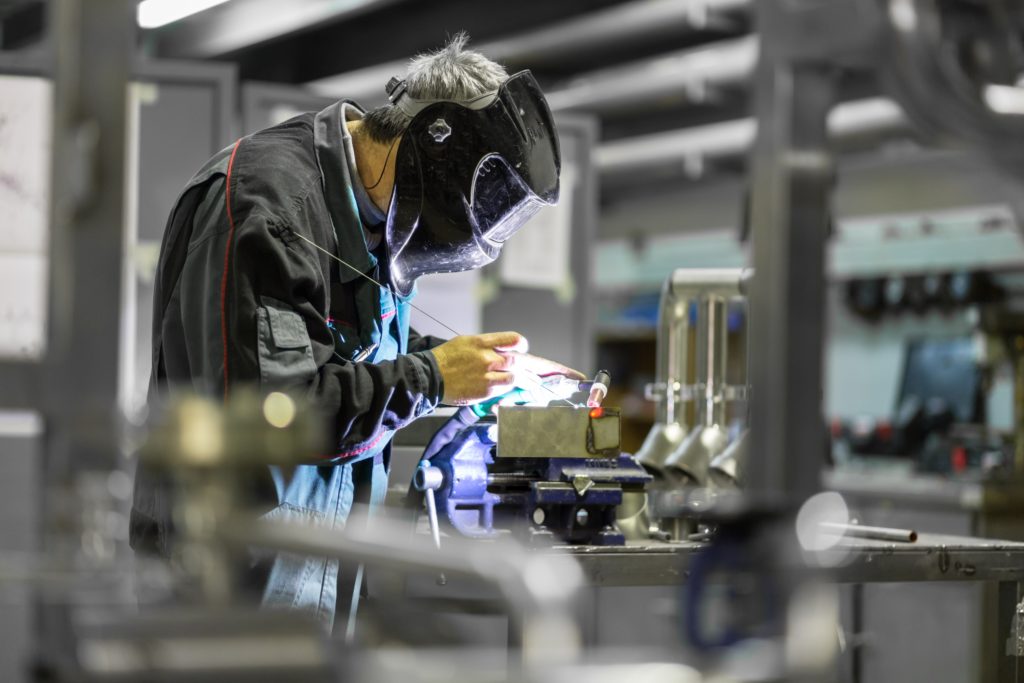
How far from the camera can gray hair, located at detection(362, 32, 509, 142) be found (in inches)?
92.6

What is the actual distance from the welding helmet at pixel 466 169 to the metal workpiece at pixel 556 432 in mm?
331

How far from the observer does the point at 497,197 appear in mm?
2379

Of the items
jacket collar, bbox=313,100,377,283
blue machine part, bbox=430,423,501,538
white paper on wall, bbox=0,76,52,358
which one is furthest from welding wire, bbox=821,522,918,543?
white paper on wall, bbox=0,76,52,358

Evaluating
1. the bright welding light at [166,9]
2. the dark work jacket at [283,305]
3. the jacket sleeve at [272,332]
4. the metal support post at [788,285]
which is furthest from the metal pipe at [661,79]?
the metal support post at [788,285]

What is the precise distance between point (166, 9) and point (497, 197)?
3.07m

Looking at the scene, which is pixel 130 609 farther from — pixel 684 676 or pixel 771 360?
pixel 771 360

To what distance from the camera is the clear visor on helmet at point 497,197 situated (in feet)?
7.71

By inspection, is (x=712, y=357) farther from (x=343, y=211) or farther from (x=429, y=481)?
(x=343, y=211)

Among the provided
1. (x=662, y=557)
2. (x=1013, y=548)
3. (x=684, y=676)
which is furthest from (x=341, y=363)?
(x=1013, y=548)

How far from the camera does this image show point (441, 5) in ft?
19.4

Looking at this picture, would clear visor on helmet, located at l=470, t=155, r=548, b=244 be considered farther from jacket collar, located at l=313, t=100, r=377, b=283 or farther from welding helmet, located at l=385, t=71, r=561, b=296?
jacket collar, located at l=313, t=100, r=377, b=283

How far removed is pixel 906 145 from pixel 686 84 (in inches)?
51.2

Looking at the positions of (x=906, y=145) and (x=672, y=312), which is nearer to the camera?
(x=672, y=312)

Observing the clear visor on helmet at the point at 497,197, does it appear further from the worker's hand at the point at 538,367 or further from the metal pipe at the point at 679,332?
the metal pipe at the point at 679,332
